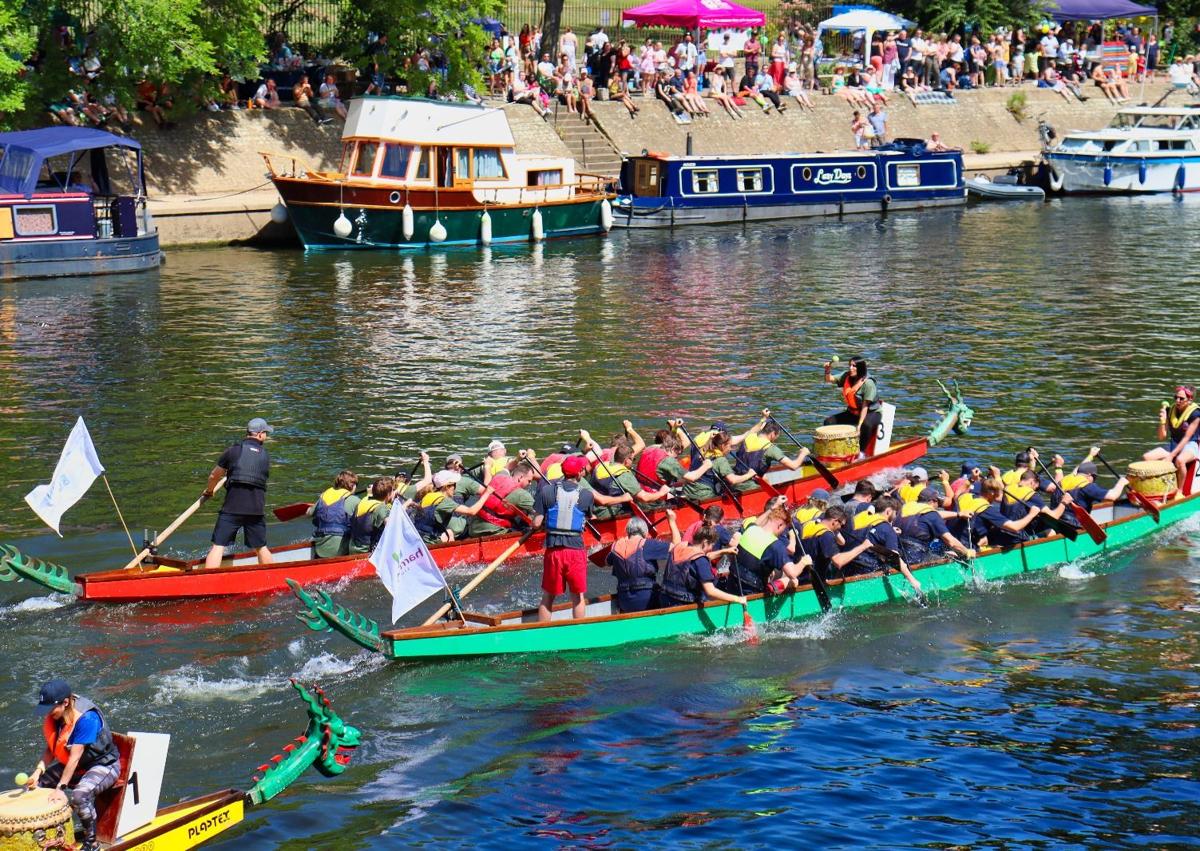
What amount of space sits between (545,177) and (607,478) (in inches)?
1011

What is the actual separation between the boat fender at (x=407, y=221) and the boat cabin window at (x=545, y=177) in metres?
3.98

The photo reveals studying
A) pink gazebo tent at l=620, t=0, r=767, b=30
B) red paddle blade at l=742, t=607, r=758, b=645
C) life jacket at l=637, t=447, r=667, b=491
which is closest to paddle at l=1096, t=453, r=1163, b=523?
life jacket at l=637, t=447, r=667, b=491

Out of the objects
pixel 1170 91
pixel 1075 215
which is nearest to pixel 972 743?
pixel 1075 215

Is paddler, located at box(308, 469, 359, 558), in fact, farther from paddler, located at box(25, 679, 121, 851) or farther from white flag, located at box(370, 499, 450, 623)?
paddler, located at box(25, 679, 121, 851)

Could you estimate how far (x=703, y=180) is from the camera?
4909 centimetres

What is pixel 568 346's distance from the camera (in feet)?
107

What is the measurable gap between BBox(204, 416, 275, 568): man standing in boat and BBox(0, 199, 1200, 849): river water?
32.2 inches

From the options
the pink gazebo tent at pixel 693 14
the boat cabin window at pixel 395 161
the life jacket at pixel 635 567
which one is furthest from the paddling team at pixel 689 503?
the pink gazebo tent at pixel 693 14

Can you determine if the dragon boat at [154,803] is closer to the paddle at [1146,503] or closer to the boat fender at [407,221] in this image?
the paddle at [1146,503]

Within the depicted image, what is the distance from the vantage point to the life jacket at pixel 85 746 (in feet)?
41.8

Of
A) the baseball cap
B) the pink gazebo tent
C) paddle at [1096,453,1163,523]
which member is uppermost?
the pink gazebo tent

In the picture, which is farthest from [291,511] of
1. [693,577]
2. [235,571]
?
[693,577]

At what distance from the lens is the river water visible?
1488cm

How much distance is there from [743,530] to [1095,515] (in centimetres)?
622
